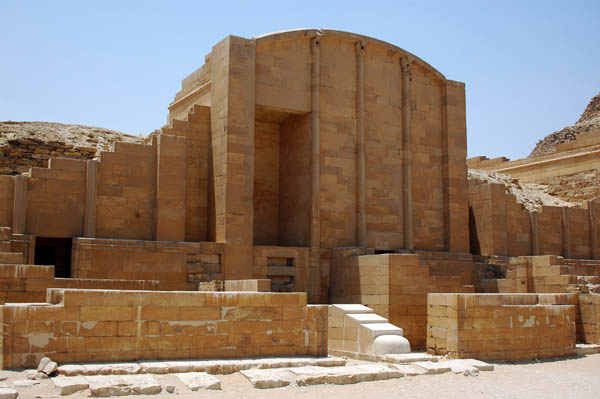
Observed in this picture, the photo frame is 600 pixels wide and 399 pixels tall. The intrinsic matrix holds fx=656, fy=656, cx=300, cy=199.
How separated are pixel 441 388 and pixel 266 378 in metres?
2.72

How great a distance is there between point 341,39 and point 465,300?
10.3m

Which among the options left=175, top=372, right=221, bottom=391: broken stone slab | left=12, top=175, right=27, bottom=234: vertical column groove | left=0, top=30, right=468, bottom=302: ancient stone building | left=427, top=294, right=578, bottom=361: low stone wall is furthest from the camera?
left=0, top=30, right=468, bottom=302: ancient stone building

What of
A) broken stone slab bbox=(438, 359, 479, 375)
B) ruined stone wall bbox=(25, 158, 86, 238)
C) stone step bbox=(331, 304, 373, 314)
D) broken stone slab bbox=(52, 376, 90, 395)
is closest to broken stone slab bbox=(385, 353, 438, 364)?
broken stone slab bbox=(438, 359, 479, 375)

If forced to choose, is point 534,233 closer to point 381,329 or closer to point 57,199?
point 381,329

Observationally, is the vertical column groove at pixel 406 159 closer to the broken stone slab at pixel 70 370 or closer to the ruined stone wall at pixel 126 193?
the ruined stone wall at pixel 126 193

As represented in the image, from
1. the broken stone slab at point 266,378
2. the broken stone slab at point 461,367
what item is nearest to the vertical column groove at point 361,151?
the broken stone slab at point 461,367

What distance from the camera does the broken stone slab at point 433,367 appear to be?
36.2ft

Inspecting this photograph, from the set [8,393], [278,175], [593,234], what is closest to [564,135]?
[593,234]

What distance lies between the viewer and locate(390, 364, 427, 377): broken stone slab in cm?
1080

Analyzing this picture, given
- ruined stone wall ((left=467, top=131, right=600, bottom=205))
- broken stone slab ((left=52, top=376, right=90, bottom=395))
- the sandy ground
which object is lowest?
the sandy ground

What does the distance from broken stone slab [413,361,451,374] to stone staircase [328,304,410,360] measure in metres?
0.88

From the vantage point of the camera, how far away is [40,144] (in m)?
21.5

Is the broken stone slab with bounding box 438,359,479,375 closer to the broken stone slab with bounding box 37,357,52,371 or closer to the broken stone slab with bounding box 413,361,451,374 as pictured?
the broken stone slab with bounding box 413,361,451,374

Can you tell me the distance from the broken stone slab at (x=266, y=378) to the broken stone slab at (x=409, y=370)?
219 cm
